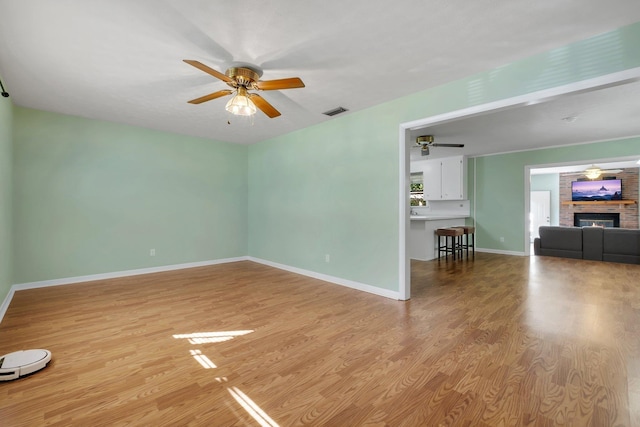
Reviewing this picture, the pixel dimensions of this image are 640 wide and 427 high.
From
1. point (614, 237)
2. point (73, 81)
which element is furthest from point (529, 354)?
point (614, 237)

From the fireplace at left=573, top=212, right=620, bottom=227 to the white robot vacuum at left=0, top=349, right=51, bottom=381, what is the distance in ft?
42.6

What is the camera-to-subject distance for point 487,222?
24.3 feet

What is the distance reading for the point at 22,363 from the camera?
195 cm

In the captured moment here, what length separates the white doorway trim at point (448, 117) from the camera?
2.20 m

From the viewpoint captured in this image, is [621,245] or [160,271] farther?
[621,245]

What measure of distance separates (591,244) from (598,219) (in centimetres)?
470

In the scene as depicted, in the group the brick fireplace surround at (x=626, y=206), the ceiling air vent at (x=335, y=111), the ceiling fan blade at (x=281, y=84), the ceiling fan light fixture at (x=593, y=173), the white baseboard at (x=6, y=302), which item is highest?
the ceiling air vent at (x=335, y=111)

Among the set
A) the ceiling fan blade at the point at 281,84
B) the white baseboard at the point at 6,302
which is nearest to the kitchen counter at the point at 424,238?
the ceiling fan blade at the point at 281,84

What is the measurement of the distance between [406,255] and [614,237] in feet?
17.5

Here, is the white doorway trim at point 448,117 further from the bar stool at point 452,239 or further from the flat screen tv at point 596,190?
the flat screen tv at point 596,190

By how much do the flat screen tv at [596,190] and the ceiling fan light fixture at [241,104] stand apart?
463 inches

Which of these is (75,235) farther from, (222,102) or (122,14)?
(122,14)

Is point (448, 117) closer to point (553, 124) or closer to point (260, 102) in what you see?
point (260, 102)

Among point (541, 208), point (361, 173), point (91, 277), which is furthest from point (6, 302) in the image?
point (541, 208)
